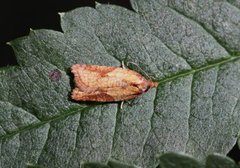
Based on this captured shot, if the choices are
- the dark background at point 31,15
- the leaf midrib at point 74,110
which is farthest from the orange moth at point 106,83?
the dark background at point 31,15

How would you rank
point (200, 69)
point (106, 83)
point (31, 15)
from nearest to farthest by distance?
point (200, 69) → point (106, 83) → point (31, 15)

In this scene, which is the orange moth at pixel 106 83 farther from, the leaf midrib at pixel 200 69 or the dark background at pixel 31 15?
the dark background at pixel 31 15

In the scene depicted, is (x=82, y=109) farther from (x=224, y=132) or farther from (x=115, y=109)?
(x=224, y=132)

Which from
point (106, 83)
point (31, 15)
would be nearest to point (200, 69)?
point (106, 83)

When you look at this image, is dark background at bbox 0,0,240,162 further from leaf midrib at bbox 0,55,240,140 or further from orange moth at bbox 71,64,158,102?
leaf midrib at bbox 0,55,240,140

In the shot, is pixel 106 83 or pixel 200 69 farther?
pixel 106 83

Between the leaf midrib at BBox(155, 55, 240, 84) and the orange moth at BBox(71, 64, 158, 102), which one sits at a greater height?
the leaf midrib at BBox(155, 55, 240, 84)

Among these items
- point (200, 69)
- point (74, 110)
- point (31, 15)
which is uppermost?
point (200, 69)

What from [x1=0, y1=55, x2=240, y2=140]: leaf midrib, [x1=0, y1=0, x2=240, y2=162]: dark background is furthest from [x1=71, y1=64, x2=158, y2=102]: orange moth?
[x1=0, y1=0, x2=240, y2=162]: dark background

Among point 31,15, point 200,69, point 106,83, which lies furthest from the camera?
point 31,15

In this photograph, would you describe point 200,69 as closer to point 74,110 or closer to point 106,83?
point 106,83
